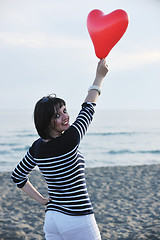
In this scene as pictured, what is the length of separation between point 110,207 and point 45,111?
4547 millimetres

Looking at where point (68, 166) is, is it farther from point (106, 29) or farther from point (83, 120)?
point (106, 29)

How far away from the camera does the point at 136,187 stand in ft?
24.2

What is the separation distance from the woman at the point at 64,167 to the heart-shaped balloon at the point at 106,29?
53 cm

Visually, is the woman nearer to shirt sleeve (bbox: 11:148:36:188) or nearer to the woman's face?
the woman's face

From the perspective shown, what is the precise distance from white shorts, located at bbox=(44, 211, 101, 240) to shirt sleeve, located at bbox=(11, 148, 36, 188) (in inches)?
13.3

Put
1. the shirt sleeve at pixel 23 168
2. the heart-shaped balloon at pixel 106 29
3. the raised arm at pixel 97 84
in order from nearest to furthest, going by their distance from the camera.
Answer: the raised arm at pixel 97 84, the shirt sleeve at pixel 23 168, the heart-shaped balloon at pixel 106 29

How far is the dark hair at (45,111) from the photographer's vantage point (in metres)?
1.75

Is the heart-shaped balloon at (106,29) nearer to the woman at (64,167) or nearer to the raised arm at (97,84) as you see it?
the raised arm at (97,84)

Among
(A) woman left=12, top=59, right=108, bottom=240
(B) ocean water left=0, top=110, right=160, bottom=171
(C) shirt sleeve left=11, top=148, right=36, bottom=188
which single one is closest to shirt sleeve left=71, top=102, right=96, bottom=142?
(A) woman left=12, top=59, right=108, bottom=240

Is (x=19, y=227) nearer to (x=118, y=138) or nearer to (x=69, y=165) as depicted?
(x=69, y=165)

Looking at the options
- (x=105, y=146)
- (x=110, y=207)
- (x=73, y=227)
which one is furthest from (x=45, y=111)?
(x=105, y=146)

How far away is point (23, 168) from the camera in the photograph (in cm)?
202

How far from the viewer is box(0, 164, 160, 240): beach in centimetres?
466

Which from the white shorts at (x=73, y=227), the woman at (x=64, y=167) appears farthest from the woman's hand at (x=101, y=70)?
the white shorts at (x=73, y=227)
